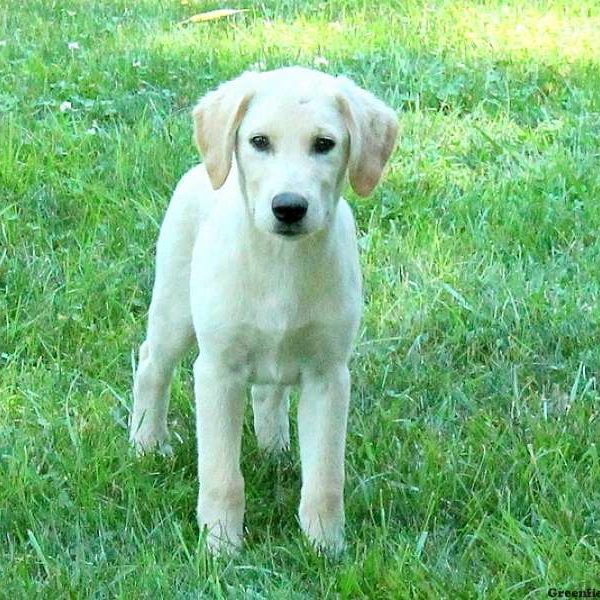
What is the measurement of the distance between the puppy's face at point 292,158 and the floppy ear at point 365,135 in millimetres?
27

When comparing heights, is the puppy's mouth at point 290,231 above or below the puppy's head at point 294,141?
below

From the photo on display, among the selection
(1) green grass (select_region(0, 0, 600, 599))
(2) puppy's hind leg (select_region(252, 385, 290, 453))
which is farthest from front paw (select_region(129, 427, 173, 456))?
(2) puppy's hind leg (select_region(252, 385, 290, 453))

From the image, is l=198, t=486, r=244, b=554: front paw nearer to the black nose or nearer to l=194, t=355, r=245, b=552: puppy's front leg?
l=194, t=355, r=245, b=552: puppy's front leg

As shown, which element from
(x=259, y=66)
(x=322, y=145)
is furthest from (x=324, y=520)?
(x=259, y=66)

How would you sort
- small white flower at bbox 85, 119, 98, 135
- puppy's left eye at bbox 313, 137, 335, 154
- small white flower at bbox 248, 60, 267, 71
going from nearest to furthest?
puppy's left eye at bbox 313, 137, 335, 154, small white flower at bbox 85, 119, 98, 135, small white flower at bbox 248, 60, 267, 71

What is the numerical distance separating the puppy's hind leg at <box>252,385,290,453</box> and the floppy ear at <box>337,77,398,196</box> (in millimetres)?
876

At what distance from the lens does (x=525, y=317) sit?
504 cm

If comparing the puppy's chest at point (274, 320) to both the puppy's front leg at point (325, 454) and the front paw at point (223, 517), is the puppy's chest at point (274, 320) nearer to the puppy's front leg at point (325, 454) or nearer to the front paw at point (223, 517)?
the puppy's front leg at point (325, 454)

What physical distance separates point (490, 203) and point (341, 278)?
2.35m

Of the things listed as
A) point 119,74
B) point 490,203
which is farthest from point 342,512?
point 119,74

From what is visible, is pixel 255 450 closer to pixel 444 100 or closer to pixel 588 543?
pixel 588 543

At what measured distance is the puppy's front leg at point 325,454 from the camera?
3754mm

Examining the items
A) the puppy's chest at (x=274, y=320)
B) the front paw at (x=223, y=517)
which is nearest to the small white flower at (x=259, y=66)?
the puppy's chest at (x=274, y=320)

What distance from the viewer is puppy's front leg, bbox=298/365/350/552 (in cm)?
375
